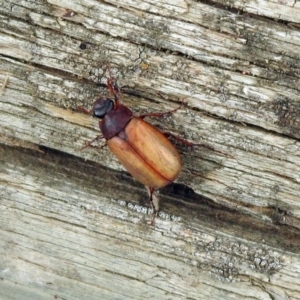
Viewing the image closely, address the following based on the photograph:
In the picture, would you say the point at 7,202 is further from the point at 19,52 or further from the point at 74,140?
the point at 19,52

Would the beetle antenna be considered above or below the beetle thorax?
above

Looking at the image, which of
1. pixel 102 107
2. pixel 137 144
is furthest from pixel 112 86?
pixel 137 144

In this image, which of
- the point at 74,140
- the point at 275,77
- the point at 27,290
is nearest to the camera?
the point at 275,77

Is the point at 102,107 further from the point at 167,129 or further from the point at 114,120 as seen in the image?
the point at 167,129

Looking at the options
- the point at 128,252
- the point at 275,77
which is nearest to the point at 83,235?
the point at 128,252

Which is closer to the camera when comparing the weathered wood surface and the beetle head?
the weathered wood surface
